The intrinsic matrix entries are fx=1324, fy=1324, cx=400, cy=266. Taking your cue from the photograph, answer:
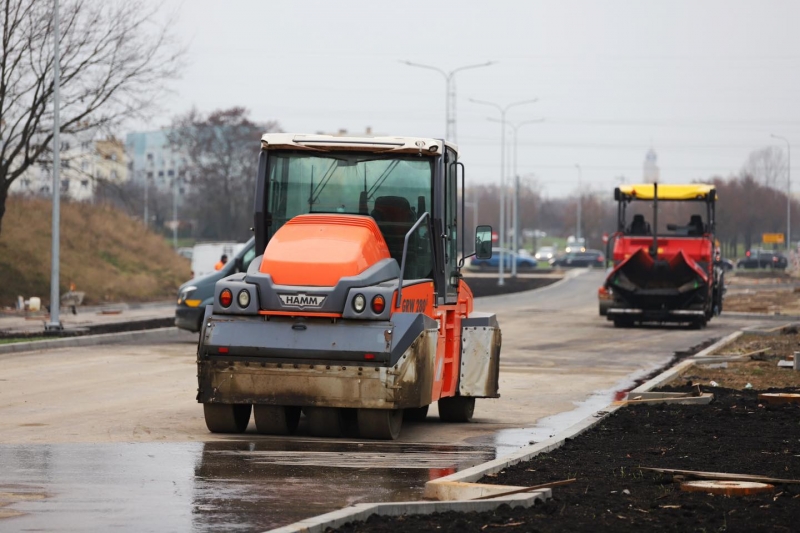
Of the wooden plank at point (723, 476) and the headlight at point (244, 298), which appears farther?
the headlight at point (244, 298)

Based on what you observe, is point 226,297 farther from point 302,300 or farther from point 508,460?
point 508,460

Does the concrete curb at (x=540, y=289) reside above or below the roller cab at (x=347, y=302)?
below

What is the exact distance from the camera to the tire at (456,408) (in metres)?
13.5

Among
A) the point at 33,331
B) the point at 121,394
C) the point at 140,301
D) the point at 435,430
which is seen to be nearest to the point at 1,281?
the point at 140,301

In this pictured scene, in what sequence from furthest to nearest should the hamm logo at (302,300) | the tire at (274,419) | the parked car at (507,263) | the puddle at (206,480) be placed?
the parked car at (507,263) → the tire at (274,419) → the hamm logo at (302,300) → the puddle at (206,480)

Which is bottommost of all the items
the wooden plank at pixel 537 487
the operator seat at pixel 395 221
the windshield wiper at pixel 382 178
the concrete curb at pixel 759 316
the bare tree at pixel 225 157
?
the concrete curb at pixel 759 316

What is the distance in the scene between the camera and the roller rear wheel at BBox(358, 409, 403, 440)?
37.5 feet

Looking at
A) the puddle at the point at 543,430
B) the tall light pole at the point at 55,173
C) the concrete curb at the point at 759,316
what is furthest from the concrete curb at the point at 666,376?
the concrete curb at the point at 759,316

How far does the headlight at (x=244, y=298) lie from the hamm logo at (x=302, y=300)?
0.31 metres

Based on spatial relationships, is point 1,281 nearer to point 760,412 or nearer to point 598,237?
point 760,412

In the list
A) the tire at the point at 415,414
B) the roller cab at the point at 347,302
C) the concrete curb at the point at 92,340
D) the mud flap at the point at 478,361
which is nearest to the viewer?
the roller cab at the point at 347,302

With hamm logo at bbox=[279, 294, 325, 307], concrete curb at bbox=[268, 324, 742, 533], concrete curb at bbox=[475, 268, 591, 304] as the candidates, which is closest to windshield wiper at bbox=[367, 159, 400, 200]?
hamm logo at bbox=[279, 294, 325, 307]

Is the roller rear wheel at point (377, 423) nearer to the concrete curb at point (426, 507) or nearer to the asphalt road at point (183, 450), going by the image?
the asphalt road at point (183, 450)

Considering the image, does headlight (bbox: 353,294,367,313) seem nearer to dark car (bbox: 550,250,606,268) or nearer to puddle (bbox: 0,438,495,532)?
puddle (bbox: 0,438,495,532)
